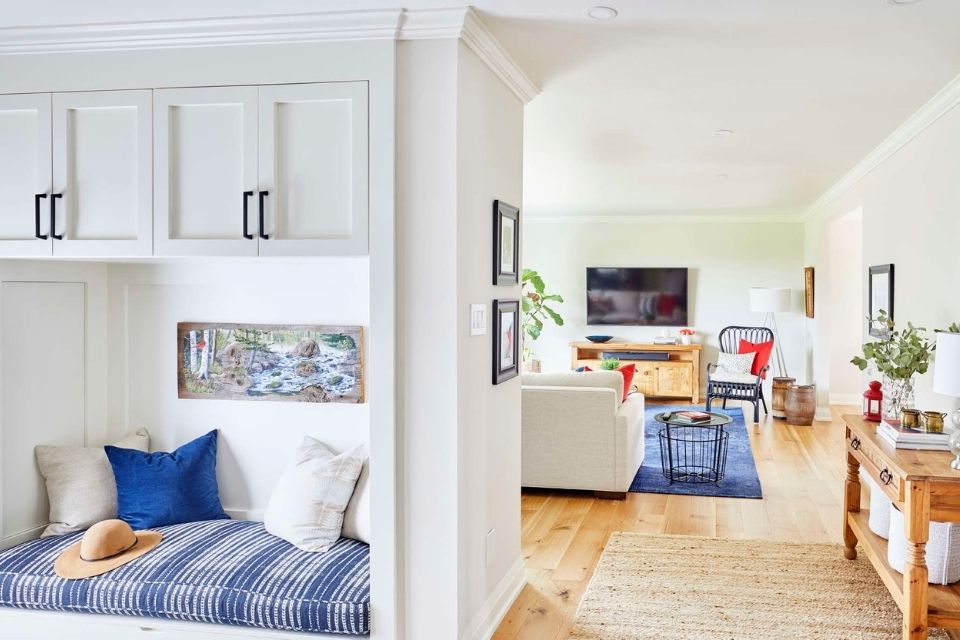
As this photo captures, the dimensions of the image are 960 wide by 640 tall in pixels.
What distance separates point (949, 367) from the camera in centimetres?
322

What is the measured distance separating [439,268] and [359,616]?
1193 millimetres

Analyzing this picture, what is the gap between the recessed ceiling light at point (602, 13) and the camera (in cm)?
273

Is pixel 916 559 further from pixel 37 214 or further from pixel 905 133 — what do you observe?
pixel 37 214

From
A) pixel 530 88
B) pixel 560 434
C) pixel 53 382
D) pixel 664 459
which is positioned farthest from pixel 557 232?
pixel 53 382

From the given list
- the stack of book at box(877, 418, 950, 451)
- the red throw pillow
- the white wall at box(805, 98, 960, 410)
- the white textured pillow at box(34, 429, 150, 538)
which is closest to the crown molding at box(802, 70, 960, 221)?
the white wall at box(805, 98, 960, 410)

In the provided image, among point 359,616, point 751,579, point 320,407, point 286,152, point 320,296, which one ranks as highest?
point 286,152

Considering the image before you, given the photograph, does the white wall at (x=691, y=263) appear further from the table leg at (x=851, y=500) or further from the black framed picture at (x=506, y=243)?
the black framed picture at (x=506, y=243)

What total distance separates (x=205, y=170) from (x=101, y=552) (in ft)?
4.64

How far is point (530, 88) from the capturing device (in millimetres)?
3713

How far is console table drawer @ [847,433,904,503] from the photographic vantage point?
3123mm

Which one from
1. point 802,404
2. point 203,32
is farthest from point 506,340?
point 802,404

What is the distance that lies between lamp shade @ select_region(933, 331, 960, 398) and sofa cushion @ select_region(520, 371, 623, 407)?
2598mm

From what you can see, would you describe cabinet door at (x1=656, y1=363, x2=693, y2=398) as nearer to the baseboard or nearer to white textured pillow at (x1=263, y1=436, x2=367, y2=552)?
the baseboard

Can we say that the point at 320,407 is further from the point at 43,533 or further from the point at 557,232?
the point at 557,232
